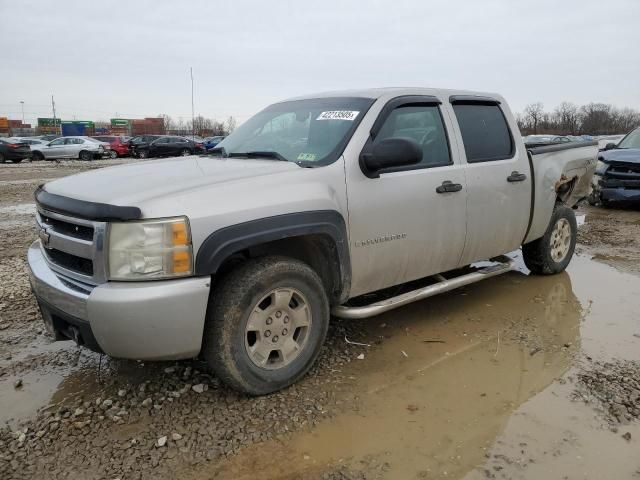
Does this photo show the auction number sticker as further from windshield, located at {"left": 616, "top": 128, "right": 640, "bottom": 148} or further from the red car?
the red car

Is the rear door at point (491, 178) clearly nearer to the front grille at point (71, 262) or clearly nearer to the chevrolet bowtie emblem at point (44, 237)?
the front grille at point (71, 262)

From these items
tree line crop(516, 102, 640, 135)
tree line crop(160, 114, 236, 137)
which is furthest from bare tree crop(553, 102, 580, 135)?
tree line crop(160, 114, 236, 137)

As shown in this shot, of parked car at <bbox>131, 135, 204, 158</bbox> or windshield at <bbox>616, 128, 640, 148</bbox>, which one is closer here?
windshield at <bbox>616, 128, 640, 148</bbox>

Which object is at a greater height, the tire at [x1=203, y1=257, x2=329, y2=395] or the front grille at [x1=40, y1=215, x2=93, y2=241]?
the front grille at [x1=40, y1=215, x2=93, y2=241]

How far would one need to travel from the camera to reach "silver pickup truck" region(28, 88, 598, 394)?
2.65m

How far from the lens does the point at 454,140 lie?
4145mm

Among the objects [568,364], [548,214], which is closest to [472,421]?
[568,364]

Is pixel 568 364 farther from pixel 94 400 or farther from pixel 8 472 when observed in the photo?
pixel 8 472

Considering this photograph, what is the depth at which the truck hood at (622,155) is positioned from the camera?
393 inches

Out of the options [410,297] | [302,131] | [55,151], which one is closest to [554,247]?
[410,297]

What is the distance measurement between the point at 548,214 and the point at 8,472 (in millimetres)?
4879

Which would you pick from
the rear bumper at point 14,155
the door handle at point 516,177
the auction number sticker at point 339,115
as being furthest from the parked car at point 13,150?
the door handle at point 516,177

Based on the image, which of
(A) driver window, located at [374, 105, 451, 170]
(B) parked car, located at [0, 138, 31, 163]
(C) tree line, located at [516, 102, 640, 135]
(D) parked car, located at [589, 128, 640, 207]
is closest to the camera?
(A) driver window, located at [374, 105, 451, 170]

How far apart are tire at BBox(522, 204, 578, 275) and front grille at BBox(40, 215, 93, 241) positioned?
4.44 m
